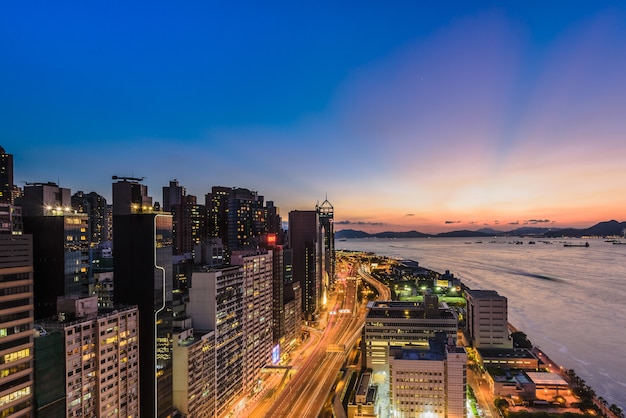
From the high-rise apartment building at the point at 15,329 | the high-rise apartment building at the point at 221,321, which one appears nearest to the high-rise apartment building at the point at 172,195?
the high-rise apartment building at the point at 221,321

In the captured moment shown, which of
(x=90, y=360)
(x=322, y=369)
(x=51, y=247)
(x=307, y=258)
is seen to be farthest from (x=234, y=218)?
(x=90, y=360)

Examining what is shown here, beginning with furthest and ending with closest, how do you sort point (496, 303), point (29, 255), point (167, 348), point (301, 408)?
point (496, 303) → point (301, 408) → point (167, 348) → point (29, 255)

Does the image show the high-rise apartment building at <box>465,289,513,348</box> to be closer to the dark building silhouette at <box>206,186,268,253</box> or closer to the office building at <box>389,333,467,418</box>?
the office building at <box>389,333,467,418</box>

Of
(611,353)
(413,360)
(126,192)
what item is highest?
(126,192)

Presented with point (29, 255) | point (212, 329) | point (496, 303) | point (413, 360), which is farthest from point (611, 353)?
point (29, 255)

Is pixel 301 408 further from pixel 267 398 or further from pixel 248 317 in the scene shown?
pixel 248 317

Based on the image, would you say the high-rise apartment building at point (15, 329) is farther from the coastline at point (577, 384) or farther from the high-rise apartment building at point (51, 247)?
the coastline at point (577, 384)

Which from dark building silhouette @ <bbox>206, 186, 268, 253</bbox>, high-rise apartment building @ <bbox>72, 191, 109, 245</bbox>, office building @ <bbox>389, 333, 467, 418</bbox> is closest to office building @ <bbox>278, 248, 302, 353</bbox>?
office building @ <bbox>389, 333, 467, 418</bbox>
